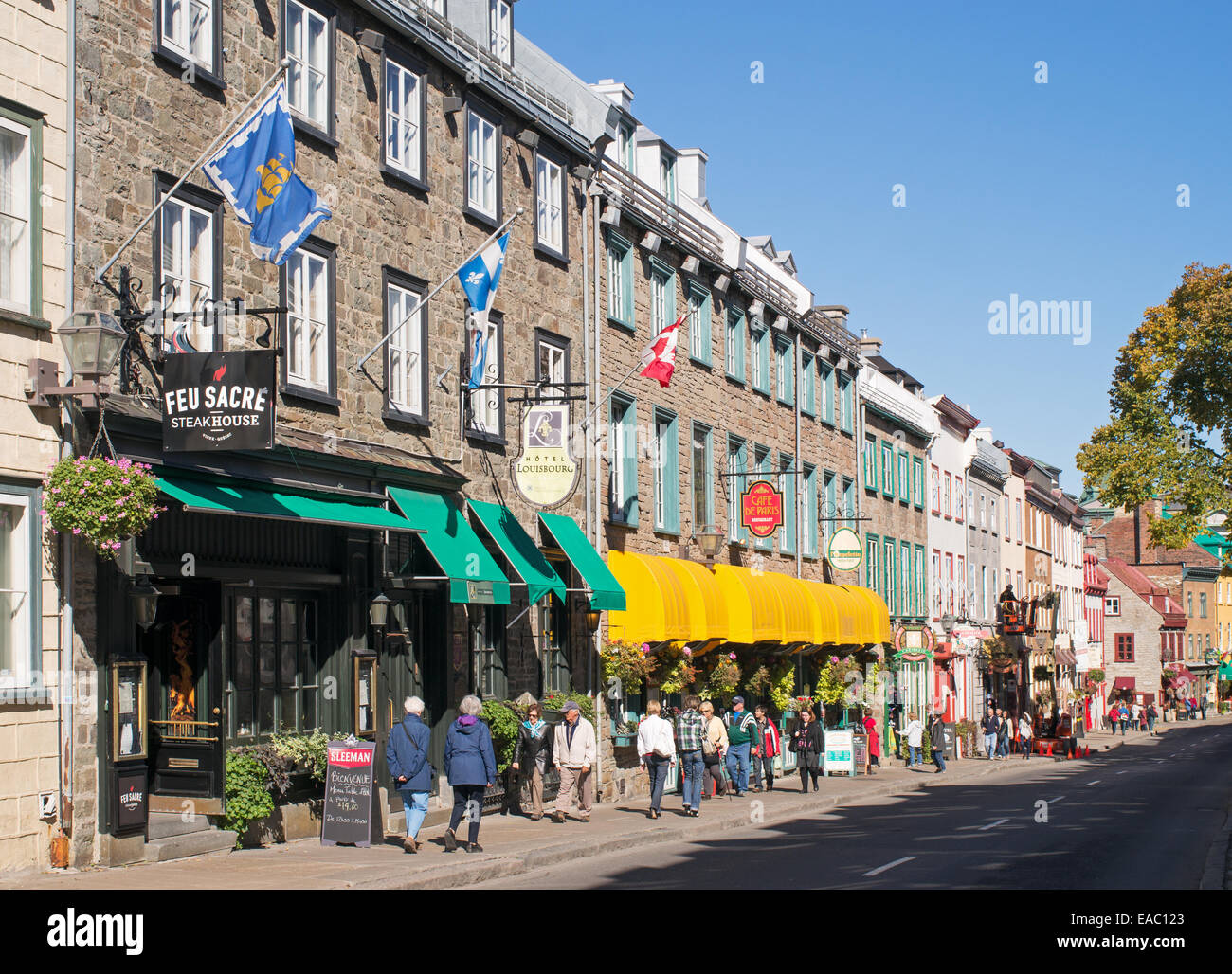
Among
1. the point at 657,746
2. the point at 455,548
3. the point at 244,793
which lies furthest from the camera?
the point at 657,746

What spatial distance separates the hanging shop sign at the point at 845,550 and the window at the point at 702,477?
7.08m

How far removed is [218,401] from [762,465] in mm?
22074

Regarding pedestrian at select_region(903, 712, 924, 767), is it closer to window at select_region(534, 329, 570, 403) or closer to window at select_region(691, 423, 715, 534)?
window at select_region(691, 423, 715, 534)

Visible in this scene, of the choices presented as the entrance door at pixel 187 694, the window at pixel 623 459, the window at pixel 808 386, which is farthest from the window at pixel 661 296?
the entrance door at pixel 187 694

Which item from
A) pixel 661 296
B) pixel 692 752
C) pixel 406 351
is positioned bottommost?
pixel 692 752

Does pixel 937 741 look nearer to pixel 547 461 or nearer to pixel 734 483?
pixel 734 483

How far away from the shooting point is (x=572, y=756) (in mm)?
21516

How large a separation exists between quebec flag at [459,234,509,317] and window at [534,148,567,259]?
15.1 feet

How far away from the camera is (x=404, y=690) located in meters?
20.3

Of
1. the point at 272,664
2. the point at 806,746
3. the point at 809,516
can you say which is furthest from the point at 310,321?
the point at 809,516

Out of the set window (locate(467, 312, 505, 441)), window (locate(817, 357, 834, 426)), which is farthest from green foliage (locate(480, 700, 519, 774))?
window (locate(817, 357, 834, 426))

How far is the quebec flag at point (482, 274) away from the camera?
63.6 feet

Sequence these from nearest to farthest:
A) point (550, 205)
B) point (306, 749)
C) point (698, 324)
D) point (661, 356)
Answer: point (306, 749)
point (661, 356)
point (550, 205)
point (698, 324)
